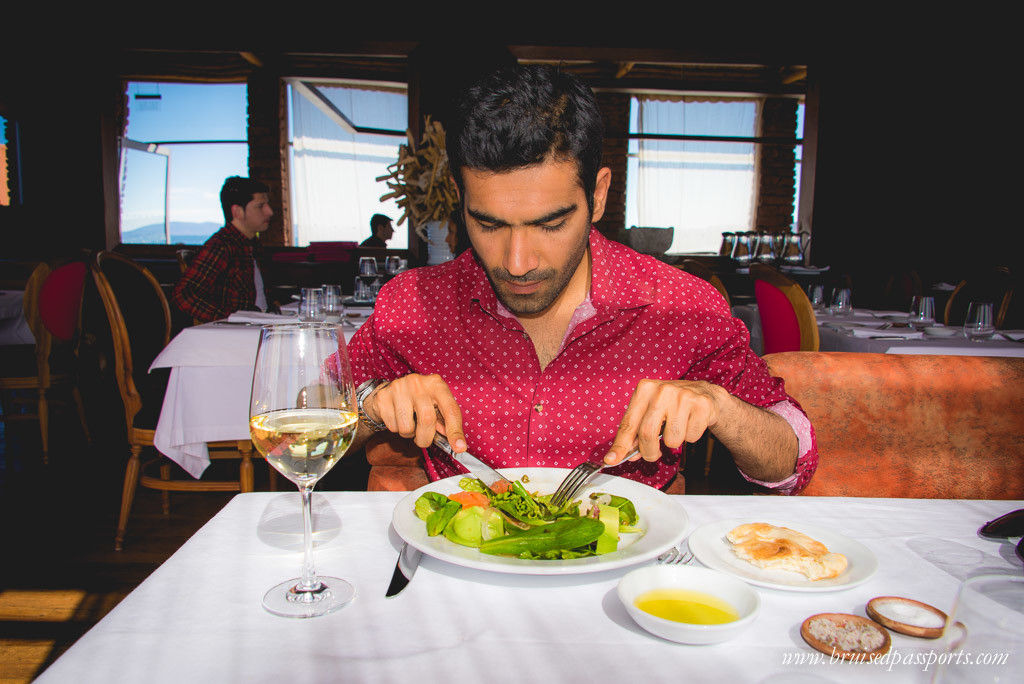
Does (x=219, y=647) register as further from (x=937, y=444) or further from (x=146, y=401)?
(x=146, y=401)

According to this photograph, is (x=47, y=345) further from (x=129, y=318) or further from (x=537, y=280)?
(x=537, y=280)

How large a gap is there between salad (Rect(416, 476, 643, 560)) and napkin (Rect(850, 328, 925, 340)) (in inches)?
101

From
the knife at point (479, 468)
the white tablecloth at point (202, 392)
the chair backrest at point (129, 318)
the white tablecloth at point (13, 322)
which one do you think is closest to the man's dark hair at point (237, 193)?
the chair backrest at point (129, 318)

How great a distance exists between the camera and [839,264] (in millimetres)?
6355

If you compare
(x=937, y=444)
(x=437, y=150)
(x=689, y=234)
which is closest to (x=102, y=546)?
(x=437, y=150)

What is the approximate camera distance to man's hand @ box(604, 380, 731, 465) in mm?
922


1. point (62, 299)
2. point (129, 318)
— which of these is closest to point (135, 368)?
point (129, 318)

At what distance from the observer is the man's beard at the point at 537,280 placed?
3.93 ft

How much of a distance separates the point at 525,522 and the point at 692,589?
20 cm

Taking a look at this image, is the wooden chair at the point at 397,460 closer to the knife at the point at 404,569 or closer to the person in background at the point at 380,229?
the knife at the point at 404,569

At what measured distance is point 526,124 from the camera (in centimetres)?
116

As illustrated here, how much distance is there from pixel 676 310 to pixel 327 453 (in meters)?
0.86

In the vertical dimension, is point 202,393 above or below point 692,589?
below

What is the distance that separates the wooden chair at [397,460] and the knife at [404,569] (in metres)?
0.69
